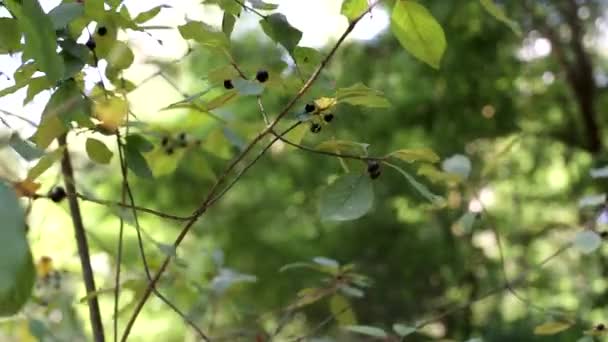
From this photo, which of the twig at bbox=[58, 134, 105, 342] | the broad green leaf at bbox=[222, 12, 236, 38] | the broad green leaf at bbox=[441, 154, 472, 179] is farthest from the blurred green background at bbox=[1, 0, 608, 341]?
the broad green leaf at bbox=[222, 12, 236, 38]

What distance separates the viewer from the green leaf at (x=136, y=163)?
0.62 m

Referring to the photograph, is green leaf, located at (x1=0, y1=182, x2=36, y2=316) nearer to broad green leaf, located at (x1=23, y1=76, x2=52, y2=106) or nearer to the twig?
broad green leaf, located at (x1=23, y1=76, x2=52, y2=106)

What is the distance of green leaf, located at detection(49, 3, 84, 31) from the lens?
1.61 feet

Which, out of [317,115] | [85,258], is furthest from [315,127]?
[85,258]

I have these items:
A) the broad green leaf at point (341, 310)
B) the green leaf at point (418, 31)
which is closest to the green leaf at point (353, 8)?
the green leaf at point (418, 31)

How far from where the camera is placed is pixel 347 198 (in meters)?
0.52

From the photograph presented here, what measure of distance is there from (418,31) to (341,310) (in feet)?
1.23

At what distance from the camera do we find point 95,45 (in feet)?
1.97

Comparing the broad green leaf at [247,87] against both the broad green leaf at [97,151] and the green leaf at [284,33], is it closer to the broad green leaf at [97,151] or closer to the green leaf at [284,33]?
the green leaf at [284,33]

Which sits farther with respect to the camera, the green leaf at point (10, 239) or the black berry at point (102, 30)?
the black berry at point (102, 30)

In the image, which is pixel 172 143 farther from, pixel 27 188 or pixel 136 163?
pixel 27 188

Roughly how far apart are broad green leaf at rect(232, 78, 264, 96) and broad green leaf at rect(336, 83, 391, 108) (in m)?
0.05

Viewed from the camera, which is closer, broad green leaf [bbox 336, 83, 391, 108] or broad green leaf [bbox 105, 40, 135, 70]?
broad green leaf [bbox 336, 83, 391, 108]

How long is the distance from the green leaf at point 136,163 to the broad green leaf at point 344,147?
14 centimetres
